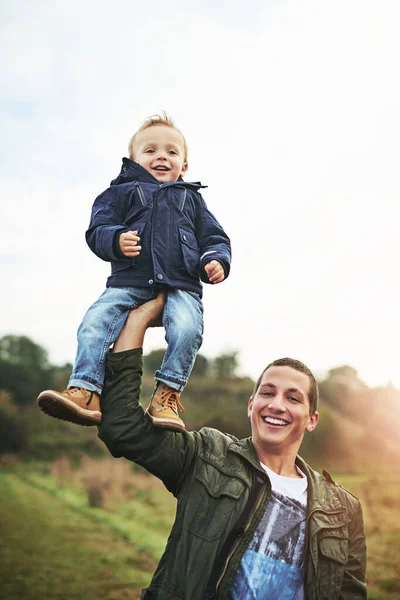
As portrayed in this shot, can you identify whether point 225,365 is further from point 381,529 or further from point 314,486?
point 314,486

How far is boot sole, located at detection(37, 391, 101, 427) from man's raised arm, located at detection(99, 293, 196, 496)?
0.19 metres

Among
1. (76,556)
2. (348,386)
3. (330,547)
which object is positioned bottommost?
(76,556)

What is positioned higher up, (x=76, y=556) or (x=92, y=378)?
(x=92, y=378)

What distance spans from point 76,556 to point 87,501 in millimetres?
5209

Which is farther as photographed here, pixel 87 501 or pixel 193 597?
pixel 87 501

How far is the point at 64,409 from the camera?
109 inches

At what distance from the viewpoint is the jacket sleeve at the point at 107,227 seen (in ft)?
10.0

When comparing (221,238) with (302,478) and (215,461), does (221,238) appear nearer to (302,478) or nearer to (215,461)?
(215,461)

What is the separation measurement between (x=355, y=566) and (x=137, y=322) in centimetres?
187

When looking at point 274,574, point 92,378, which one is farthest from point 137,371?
point 274,574

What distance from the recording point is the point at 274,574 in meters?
3.20

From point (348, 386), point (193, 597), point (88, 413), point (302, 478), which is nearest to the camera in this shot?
point (88, 413)

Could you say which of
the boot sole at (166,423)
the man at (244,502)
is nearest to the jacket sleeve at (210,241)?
the man at (244,502)

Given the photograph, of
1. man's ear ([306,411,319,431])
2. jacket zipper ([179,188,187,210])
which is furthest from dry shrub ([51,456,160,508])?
jacket zipper ([179,188,187,210])
